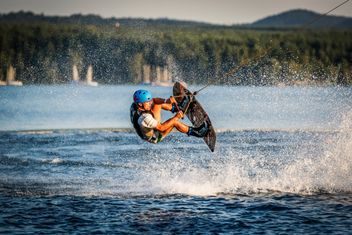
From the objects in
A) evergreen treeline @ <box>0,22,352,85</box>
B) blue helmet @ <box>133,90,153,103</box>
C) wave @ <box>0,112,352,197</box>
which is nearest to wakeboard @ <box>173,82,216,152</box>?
blue helmet @ <box>133,90,153,103</box>

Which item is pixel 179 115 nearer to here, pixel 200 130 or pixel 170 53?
pixel 200 130

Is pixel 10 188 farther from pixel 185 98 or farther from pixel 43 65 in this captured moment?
pixel 43 65

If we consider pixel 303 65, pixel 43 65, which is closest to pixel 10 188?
pixel 303 65

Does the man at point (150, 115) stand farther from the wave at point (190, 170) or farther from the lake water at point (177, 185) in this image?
the wave at point (190, 170)

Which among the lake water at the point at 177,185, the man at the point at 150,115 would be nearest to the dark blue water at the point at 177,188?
the lake water at the point at 177,185

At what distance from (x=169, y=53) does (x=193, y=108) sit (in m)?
103

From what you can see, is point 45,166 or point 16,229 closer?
point 16,229

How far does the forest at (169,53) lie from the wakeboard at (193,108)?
76612 millimetres

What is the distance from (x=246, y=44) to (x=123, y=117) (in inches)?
3174

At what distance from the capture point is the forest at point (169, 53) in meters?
95.1

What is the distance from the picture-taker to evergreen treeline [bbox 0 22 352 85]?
95.0 m

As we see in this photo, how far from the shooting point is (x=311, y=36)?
10194 centimetres

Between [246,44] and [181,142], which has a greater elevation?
[246,44]

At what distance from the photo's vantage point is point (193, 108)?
14.8 m
